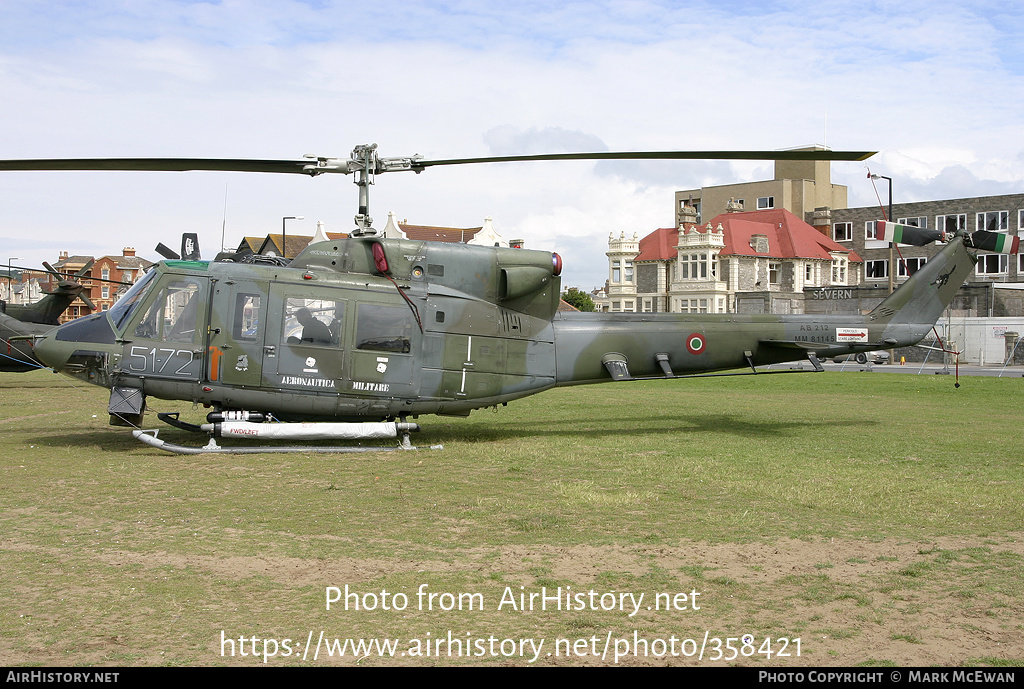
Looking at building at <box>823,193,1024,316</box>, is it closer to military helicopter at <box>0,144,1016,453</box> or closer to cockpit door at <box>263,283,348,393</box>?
military helicopter at <box>0,144,1016,453</box>

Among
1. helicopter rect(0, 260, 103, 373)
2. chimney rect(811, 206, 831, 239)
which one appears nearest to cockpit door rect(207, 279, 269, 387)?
helicopter rect(0, 260, 103, 373)

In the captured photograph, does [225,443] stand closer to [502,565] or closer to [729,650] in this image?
[502,565]

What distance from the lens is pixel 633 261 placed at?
88688 mm

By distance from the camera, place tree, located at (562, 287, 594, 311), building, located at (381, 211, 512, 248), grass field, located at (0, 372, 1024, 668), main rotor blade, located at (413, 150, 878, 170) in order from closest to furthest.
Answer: grass field, located at (0, 372, 1024, 668) < main rotor blade, located at (413, 150, 878, 170) < building, located at (381, 211, 512, 248) < tree, located at (562, 287, 594, 311)

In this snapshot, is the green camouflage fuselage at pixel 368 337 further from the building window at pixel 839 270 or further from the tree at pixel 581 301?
the tree at pixel 581 301

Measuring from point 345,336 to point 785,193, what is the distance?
3532 inches

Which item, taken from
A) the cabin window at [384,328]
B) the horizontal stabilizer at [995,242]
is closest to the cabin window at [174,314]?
the cabin window at [384,328]

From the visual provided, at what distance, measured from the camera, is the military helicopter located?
12.8 meters

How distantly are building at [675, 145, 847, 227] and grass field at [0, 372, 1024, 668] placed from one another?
280 feet

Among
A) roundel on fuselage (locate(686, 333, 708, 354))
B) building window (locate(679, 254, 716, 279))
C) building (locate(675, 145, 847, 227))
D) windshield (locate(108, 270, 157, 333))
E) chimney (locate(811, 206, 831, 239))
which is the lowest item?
roundel on fuselage (locate(686, 333, 708, 354))

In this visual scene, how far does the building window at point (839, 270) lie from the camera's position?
86312 mm

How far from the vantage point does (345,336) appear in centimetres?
1344

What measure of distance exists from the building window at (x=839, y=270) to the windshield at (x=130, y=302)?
82.8 m

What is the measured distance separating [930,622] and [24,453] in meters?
12.6
